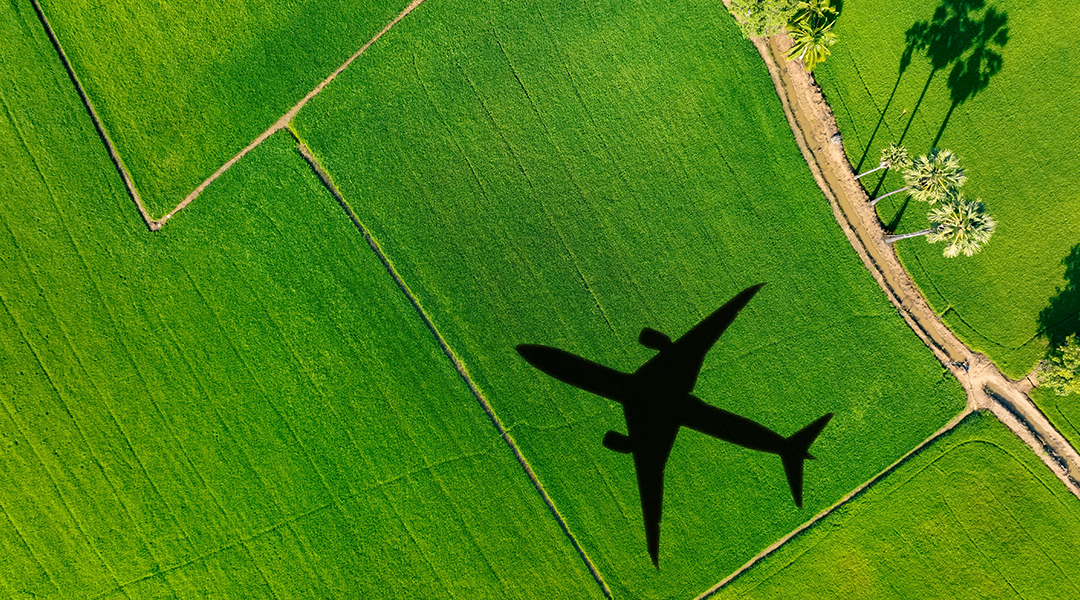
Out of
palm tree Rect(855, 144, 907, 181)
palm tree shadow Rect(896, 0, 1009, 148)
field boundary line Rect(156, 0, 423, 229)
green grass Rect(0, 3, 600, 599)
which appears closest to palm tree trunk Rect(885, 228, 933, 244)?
palm tree Rect(855, 144, 907, 181)

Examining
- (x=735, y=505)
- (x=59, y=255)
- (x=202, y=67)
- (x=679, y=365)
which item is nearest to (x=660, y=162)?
(x=679, y=365)

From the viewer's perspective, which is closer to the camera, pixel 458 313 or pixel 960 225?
pixel 960 225

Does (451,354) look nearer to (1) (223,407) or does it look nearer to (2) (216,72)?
(1) (223,407)

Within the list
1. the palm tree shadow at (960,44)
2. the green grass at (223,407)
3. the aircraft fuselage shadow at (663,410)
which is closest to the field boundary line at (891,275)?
the palm tree shadow at (960,44)

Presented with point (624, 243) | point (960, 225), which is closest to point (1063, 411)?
point (960, 225)

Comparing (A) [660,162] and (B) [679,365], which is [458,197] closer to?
(A) [660,162]
